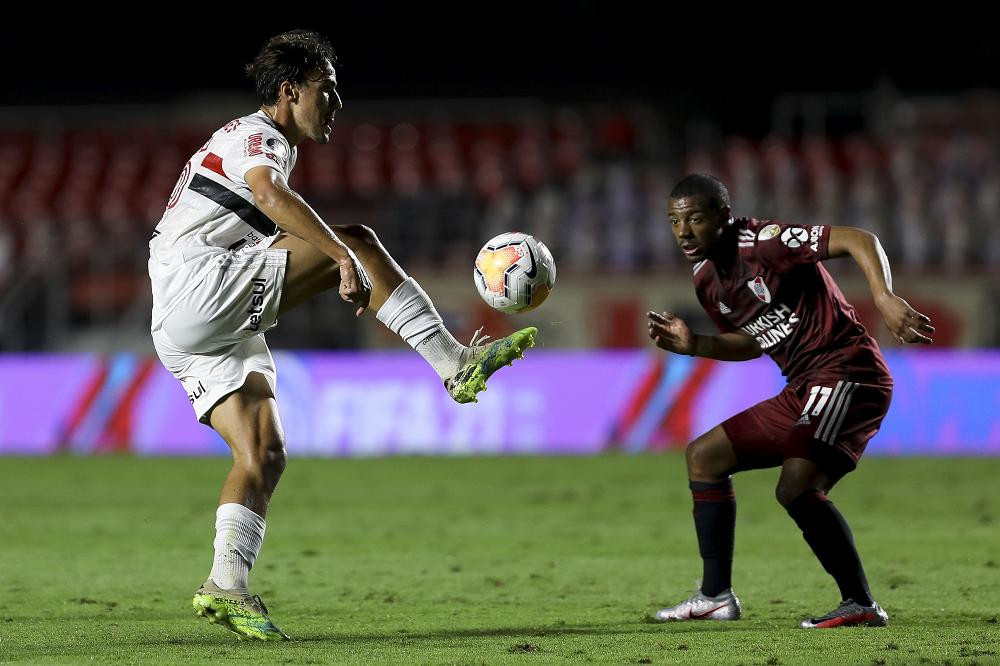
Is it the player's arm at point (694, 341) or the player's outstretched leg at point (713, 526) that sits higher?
the player's arm at point (694, 341)

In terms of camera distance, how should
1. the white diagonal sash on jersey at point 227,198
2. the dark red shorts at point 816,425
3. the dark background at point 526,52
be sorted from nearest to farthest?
the white diagonal sash on jersey at point 227,198
the dark red shorts at point 816,425
the dark background at point 526,52

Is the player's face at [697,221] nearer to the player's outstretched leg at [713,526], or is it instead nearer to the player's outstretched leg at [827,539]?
the player's outstretched leg at [713,526]

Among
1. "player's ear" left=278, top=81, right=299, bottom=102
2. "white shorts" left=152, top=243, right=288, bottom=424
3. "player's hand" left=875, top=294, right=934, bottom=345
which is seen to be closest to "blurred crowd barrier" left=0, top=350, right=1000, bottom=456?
"white shorts" left=152, top=243, right=288, bottom=424

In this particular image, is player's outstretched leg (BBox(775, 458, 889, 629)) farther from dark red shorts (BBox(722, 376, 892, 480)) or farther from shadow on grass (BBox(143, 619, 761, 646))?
shadow on grass (BBox(143, 619, 761, 646))

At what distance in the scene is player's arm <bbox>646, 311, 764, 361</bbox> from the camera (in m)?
6.30

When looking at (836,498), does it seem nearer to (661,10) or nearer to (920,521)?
(920,521)

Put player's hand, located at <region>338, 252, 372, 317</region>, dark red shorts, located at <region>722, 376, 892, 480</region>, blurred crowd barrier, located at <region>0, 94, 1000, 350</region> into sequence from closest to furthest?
player's hand, located at <region>338, 252, 372, 317</region> → dark red shorts, located at <region>722, 376, 892, 480</region> → blurred crowd barrier, located at <region>0, 94, 1000, 350</region>

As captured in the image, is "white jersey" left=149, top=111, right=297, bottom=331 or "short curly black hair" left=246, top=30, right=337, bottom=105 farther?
"short curly black hair" left=246, top=30, right=337, bottom=105

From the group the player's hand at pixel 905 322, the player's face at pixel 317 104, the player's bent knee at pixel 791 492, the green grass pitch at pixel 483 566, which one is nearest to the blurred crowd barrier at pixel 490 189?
the green grass pitch at pixel 483 566

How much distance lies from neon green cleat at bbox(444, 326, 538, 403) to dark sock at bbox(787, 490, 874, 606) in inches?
53.7

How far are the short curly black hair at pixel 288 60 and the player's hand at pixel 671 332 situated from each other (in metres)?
1.78

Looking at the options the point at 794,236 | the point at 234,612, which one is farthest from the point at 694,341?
the point at 234,612

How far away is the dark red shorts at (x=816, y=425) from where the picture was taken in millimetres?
6184

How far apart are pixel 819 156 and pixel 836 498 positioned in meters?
11.4
